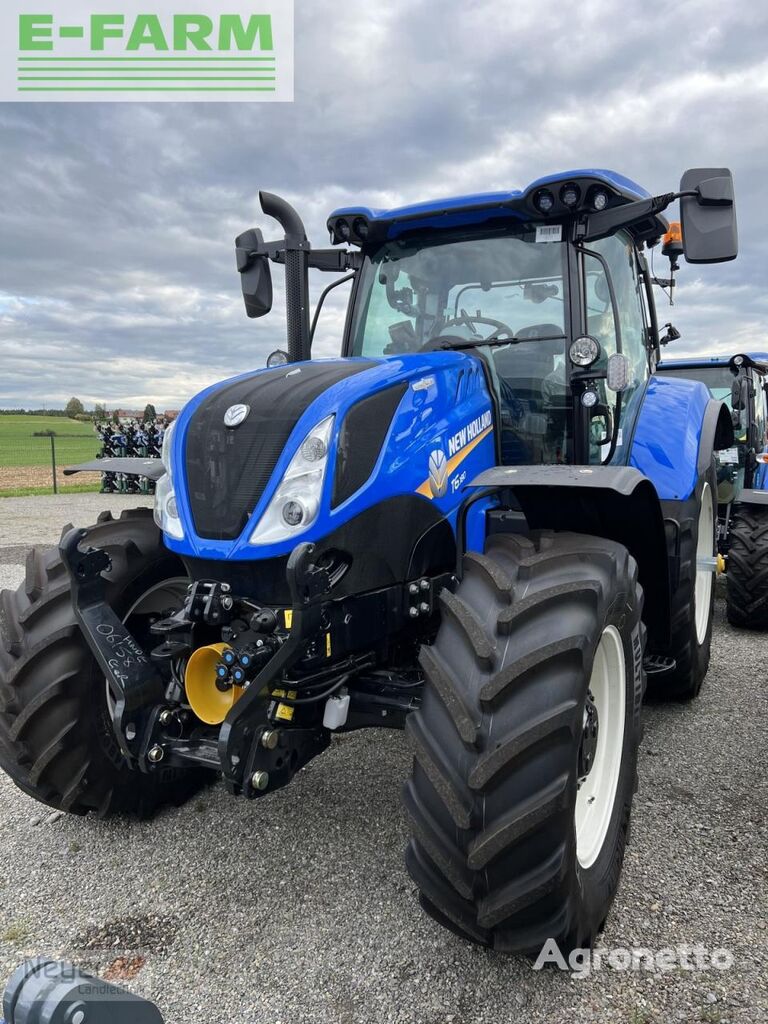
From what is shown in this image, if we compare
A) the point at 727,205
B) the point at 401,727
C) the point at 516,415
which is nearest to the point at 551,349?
the point at 516,415

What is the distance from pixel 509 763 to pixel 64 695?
5.59 feet

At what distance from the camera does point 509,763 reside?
1.87 meters

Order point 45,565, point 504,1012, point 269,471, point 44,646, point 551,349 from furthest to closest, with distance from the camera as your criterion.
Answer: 1. point 551,349
2. point 45,565
3. point 44,646
4. point 269,471
5. point 504,1012

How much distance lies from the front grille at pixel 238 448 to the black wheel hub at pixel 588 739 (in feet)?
3.94

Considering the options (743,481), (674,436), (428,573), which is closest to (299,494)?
(428,573)

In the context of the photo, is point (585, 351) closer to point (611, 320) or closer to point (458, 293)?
point (611, 320)

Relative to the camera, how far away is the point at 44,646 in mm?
2744

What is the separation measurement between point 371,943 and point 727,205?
2.87 metres

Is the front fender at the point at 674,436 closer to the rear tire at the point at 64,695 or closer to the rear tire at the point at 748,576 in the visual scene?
the rear tire at the point at 748,576

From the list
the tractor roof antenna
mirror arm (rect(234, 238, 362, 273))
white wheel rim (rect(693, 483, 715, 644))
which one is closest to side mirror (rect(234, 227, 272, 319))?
mirror arm (rect(234, 238, 362, 273))

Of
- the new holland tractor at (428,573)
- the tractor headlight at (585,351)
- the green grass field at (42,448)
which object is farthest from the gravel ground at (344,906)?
the green grass field at (42,448)

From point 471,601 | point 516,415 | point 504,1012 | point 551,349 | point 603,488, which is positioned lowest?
point 504,1012

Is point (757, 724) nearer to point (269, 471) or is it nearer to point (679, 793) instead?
point (679, 793)

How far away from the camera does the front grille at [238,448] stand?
7.90ft
